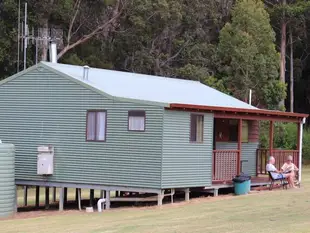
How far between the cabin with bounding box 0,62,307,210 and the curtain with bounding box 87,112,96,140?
1.2 inches

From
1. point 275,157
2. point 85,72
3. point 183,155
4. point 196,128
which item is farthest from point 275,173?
point 85,72

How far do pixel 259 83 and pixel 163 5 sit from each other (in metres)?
7.48

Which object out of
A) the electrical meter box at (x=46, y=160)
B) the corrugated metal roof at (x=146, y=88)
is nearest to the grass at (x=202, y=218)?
the electrical meter box at (x=46, y=160)

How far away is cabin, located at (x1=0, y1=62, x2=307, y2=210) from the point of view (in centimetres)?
2028

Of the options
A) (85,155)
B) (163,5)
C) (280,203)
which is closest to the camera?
(280,203)

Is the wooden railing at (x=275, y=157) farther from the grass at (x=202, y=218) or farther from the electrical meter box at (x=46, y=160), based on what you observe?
the electrical meter box at (x=46, y=160)

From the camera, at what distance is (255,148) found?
26.6 metres

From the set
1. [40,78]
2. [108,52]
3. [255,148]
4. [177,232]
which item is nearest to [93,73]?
[40,78]

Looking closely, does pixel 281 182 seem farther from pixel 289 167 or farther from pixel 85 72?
pixel 85 72

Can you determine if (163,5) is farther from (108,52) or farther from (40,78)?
(40,78)

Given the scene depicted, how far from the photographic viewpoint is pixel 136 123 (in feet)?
67.0

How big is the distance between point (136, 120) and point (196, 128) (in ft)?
6.76

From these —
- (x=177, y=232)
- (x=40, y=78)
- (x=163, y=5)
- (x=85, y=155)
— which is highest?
(x=163, y=5)

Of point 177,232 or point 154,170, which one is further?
point 154,170
